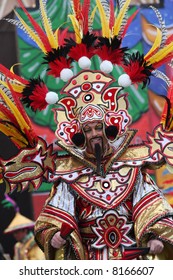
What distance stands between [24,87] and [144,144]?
631 mm

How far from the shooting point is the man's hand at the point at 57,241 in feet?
9.91

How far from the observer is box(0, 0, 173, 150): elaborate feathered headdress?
319cm

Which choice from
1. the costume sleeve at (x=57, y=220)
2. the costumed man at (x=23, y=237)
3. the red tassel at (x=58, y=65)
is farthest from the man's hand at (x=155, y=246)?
the costumed man at (x=23, y=237)

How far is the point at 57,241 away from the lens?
3029 millimetres

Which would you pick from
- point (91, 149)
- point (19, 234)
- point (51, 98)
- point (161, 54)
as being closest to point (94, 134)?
point (91, 149)

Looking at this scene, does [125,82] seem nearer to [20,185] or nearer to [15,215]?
[20,185]

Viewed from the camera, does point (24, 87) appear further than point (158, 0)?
No

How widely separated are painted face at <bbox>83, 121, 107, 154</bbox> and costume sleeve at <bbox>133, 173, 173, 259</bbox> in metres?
0.26

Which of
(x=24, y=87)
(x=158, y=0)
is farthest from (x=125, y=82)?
(x=158, y=0)

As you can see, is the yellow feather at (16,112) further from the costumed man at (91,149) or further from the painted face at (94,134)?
the painted face at (94,134)

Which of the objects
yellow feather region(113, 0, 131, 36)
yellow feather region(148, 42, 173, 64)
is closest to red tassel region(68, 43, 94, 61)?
yellow feather region(113, 0, 131, 36)

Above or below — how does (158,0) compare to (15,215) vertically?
above

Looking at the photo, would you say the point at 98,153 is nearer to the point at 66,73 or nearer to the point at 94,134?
the point at 94,134

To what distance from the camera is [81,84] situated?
323 centimetres
